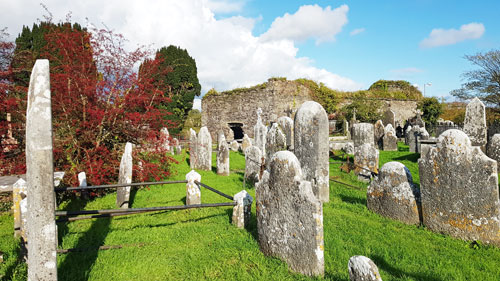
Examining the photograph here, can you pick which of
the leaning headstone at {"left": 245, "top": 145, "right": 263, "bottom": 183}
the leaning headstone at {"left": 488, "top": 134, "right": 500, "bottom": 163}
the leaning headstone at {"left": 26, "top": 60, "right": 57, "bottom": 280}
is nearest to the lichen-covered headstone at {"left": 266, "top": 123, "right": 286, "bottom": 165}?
the leaning headstone at {"left": 245, "top": 145, "right": 263, "bottom": 183}

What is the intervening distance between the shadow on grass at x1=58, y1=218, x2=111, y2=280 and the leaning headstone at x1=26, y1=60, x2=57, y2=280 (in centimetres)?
87

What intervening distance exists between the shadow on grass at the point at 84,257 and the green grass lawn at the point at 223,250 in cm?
1

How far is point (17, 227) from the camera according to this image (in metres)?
4.09

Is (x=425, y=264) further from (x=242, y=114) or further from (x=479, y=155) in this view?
(x=242, y=114)

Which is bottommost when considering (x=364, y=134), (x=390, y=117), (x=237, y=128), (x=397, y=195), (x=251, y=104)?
(x=397, y=195)

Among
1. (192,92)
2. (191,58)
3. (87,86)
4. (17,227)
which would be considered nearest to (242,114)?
(192,92)

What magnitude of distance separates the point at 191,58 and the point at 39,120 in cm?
3111

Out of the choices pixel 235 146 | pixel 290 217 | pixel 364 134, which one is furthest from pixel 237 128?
pixel 290 217

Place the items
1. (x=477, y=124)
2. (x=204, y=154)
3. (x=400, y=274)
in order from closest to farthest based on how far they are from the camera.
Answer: (x=400, y=274) → (x=477, y=124) → (x=204, y=154)

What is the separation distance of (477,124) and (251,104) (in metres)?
18.6

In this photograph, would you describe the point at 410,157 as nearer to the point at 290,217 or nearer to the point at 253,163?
the point at 253,163

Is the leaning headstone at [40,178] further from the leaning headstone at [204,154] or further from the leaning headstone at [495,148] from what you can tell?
the leaning headstone at [495,148]

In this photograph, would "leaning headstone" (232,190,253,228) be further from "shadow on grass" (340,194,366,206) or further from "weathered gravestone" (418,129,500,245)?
"weathered gravestone" (418,129,500,245)

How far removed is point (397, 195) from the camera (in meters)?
4.76
